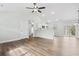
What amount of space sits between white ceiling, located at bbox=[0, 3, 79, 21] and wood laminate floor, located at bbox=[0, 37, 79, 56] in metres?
0.32

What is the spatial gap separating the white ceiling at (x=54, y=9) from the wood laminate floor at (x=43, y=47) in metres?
0.32

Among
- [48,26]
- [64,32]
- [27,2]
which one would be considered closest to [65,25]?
[64,32]

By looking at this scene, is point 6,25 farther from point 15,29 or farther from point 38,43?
point 38,43

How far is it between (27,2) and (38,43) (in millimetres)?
627

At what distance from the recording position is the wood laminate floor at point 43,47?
2.04 metres

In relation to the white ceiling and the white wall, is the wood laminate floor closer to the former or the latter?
the white wall

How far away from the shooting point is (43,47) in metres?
2.06

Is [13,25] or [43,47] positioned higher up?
[13,25]

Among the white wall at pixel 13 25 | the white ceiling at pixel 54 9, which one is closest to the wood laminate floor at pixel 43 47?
the white wall at pixel 13 25

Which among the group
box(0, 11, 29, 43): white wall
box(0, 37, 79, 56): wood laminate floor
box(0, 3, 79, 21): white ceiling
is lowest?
box(0, 37, 79, 56): wood laminate floor

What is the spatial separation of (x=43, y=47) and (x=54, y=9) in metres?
0.59

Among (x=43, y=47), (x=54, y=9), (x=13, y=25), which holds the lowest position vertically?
(x=43, y=47)

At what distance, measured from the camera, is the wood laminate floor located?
2041 mm

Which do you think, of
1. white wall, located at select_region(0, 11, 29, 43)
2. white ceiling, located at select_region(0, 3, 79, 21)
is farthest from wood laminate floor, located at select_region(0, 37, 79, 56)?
white ceiling, located at select_region(0, 3, 79, 21)
